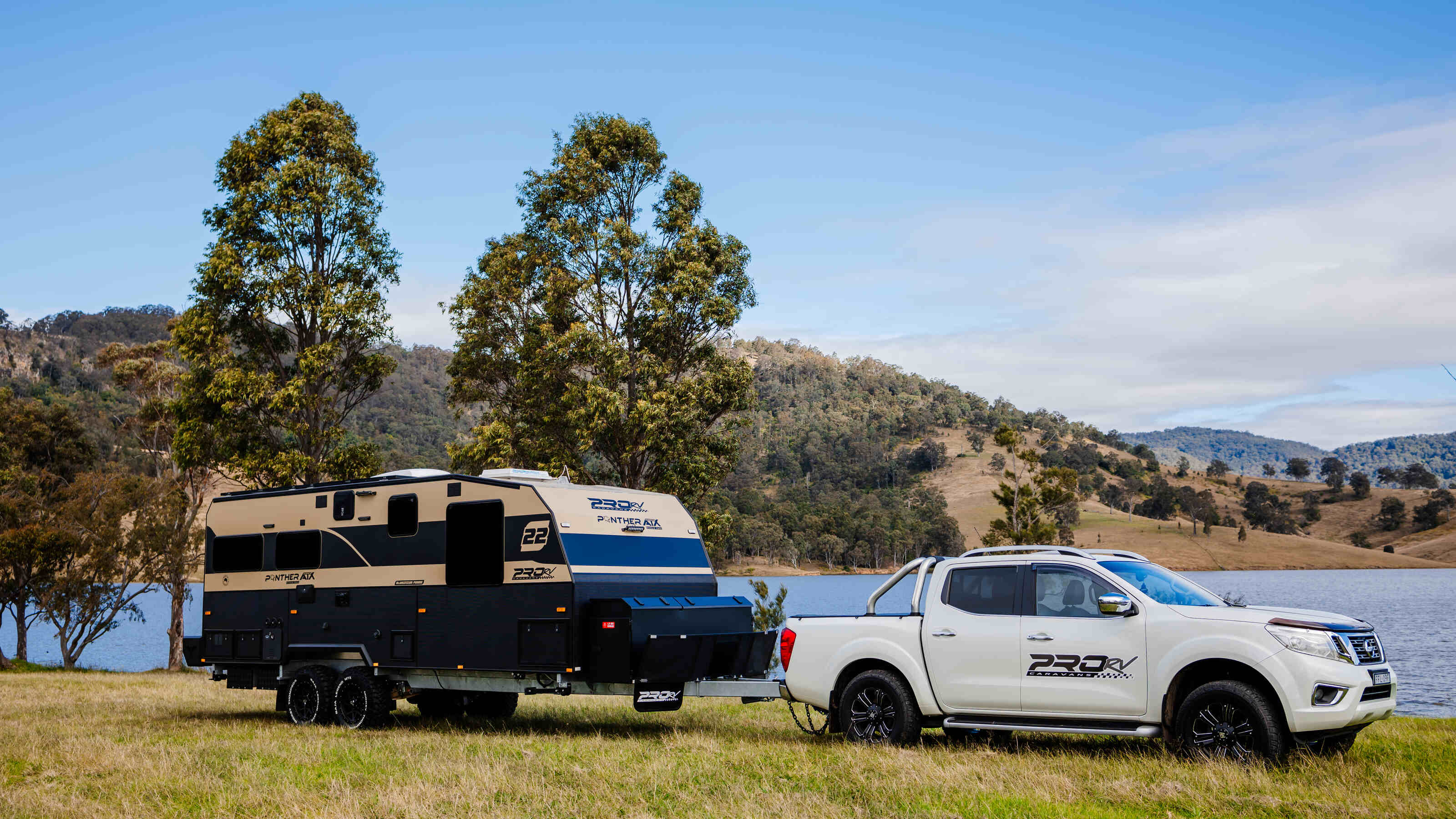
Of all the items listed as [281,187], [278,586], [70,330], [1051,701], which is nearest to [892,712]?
[1051,701]

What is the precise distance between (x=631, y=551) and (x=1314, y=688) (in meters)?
7.51

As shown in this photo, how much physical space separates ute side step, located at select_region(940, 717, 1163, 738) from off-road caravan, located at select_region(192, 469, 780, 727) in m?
2.22

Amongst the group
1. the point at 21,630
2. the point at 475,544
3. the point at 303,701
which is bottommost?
the point at 21,630

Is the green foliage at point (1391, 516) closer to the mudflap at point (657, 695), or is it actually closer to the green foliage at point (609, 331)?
the green foliage at point (609, 331)

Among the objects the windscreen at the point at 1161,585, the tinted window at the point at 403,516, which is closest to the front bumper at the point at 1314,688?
the windscreen at the point at 1161,585

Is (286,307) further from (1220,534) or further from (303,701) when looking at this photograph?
(1220,534)

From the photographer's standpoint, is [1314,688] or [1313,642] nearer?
[1314,688]

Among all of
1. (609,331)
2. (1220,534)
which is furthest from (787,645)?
(1220,534)

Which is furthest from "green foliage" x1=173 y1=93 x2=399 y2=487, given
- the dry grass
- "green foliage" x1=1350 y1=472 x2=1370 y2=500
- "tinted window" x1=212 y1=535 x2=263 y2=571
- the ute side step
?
"green foliage" x1=1350 y1=472 x2=1370 y2=500

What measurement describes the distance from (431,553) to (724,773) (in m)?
5.54

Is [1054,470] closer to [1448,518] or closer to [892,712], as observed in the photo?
[892,712]

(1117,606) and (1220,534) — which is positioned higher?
(1117,606)

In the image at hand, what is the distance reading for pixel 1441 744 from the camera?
440 inches

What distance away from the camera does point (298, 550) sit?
15.3 m
